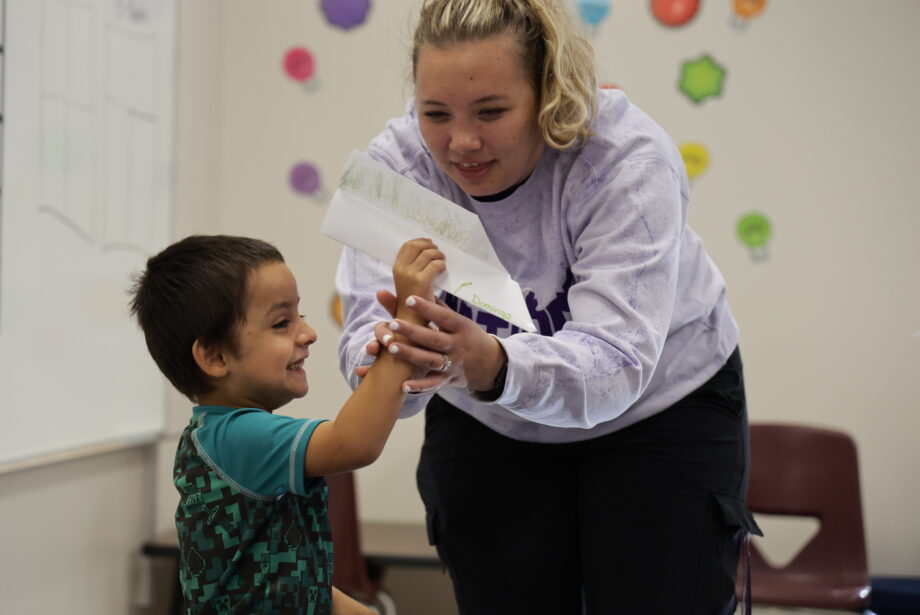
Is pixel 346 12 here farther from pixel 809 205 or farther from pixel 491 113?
pixel 491 113

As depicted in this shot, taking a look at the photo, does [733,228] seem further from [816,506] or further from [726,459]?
[726,459]

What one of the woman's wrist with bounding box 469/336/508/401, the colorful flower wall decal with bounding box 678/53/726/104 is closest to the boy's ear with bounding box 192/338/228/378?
the woman's wrist with bounding box 469/336/508/401

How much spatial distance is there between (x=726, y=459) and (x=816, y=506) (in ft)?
5.46

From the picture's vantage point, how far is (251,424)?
46.8 inches

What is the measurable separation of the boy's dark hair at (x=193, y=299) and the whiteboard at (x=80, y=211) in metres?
1.26

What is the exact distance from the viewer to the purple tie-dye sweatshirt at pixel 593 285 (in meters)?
1.20

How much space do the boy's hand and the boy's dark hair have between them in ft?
0.82

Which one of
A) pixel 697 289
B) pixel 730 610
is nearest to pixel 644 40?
pixel 697 289

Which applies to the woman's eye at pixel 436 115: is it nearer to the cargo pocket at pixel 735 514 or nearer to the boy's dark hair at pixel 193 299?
the boy's dark hair at pixel 193 299

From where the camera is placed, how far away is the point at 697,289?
1463 millimetres

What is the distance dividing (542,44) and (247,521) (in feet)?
2.48

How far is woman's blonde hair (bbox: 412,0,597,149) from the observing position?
1.29 metres

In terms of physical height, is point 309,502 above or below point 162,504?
above

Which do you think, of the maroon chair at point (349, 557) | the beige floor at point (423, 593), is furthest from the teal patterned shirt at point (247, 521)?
the beige floor at point (423, 593)
